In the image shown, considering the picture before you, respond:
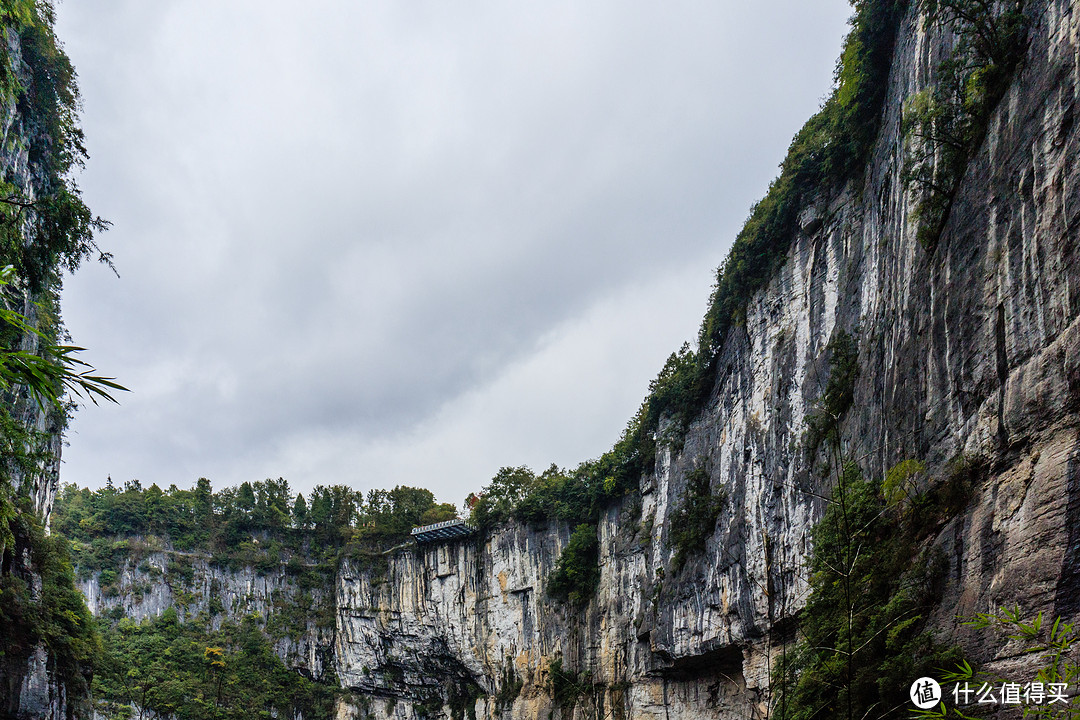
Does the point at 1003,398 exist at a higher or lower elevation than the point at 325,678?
higher

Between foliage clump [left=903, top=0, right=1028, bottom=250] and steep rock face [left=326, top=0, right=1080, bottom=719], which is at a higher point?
foliage clump [left=903, top=0, right=1028, bottom=250]

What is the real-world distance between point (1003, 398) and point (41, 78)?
24.2 metres

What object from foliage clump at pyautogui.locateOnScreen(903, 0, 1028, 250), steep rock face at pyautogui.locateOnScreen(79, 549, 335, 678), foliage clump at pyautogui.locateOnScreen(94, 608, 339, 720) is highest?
foliage clump at pyautogui.locateOnScreen(903, 0, 1028, 250)

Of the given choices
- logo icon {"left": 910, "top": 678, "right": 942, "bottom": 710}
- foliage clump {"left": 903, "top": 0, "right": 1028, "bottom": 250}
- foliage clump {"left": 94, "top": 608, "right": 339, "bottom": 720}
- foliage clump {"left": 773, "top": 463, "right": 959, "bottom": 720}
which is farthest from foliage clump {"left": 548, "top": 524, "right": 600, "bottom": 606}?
logo icon {"left": 910, "top": 678, "right": 942, "bottom": 710}

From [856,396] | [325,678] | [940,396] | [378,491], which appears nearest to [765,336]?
[856,396]

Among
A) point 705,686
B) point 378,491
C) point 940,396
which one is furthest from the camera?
point 378,491

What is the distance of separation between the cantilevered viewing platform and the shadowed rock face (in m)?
0.97

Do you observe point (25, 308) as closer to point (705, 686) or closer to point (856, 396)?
point (856, 396)

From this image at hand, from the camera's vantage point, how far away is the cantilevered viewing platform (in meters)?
42.6

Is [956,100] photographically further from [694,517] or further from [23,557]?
[23,557]

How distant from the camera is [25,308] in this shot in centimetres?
1727

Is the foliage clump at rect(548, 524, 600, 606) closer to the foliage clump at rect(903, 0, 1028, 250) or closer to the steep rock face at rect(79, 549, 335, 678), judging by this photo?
the steep rock face at rect(79, 549, 335, 678)

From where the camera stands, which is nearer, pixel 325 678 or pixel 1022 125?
pixel 1022 125

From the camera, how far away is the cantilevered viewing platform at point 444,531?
4262cm
